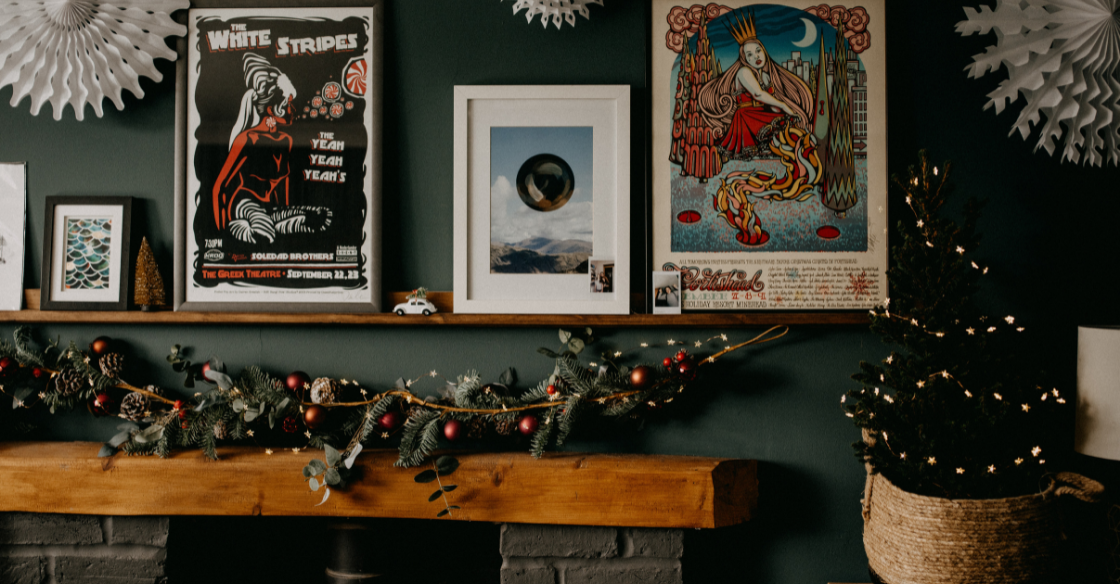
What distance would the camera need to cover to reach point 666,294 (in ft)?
4.90

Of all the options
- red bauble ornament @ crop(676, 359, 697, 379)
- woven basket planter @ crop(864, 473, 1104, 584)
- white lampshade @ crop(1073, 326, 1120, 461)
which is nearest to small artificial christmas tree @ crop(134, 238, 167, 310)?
red bauble ornament @ crop(676, 359, 697, 379)

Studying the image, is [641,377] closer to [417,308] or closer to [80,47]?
[417,308]

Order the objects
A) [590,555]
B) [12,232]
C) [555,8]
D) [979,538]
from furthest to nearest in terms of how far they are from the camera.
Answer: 1. [12,232]
2. [555,8]
3. [590,555]
4. [979,538]

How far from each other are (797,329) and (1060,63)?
3.06 feet

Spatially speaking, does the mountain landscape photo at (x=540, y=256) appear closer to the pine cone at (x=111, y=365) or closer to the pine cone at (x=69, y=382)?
the pine cone at (x=111, y=365)

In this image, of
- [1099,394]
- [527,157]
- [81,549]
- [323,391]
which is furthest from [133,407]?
[1099,394]

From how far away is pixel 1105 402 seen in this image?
49.7 inches

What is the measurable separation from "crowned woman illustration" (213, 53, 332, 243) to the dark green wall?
0.27 m

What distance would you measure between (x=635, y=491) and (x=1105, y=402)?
3.52 feet

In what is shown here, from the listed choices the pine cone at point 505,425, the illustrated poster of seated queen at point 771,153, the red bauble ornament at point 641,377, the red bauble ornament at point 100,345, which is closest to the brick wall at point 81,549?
the red bauble ornament at point 100,345

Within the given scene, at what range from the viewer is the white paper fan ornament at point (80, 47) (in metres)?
1.52

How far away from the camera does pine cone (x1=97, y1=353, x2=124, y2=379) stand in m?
1.53

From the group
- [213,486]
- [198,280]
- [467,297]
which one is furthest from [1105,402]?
[198,280]

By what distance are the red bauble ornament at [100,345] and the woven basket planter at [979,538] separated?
2.05m
